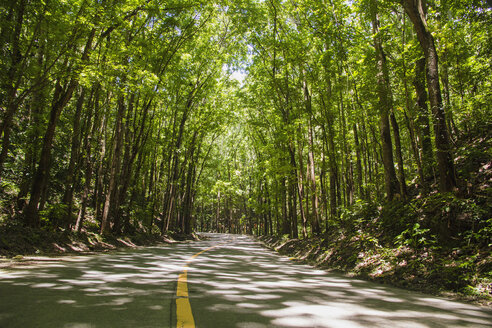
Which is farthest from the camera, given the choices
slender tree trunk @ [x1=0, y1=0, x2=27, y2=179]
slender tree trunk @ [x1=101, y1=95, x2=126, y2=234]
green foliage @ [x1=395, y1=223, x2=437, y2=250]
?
slender tree trunk @ [x1=101, y1=95, x2=126, y2=234]

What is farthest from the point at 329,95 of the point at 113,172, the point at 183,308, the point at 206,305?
the point at 183,308

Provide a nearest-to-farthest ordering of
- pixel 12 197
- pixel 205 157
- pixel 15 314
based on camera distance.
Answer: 1. pixel 15 314
2. pixel 12 197
3. pixel 205 157

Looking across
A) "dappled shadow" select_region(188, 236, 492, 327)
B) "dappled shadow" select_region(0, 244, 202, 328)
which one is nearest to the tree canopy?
"dappled shadow" select_region(188, 236, 492, 327)

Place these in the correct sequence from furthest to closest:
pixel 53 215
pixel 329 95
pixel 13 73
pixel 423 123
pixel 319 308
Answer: pixel 329 95 → pixel 53 215 → pixel 423 123 → pixel 13 73 → pixel 319 308

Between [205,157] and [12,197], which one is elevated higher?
[205,157]

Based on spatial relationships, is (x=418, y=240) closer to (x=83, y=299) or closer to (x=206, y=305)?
(x=206, y=305)

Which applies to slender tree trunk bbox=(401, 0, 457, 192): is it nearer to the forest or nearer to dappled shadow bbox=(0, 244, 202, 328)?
the forest

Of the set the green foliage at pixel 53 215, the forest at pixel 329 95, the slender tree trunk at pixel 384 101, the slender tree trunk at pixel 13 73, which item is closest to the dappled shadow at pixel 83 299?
the forest at pixel 329 95

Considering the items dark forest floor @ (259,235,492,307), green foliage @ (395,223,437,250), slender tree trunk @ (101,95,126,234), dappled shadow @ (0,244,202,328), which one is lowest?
dappled shadow @ (0,244,202,328)

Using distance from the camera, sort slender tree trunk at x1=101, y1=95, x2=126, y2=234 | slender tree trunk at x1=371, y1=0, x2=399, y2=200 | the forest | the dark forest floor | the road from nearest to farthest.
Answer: the road → the dark forest floor → the forest → slender tree trunk at x1=371, y1=0, x2=399, y2=200 → slender tree trunk at x1=101, y1=95, x2=126, y2=234

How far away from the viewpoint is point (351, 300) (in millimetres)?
3756

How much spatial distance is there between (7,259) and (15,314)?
5.08 meters

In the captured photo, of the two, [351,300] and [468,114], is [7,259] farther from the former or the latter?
[468,114]

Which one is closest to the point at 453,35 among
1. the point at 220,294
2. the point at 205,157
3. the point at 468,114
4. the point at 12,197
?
the point at 468,114
